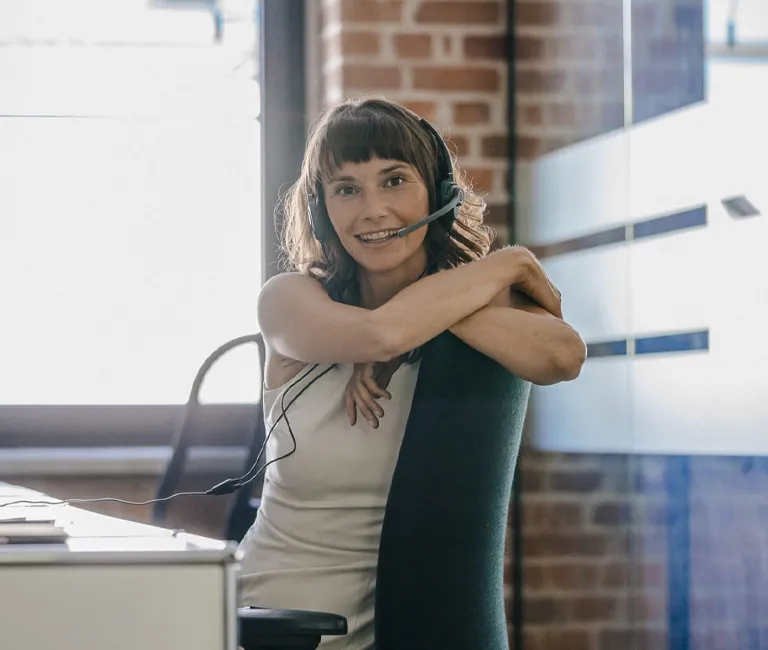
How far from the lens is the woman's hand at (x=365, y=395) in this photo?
1.49 m

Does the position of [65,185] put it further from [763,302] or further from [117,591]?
[117,591]

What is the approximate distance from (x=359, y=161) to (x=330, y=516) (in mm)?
520

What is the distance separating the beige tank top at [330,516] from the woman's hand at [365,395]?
0.02 m

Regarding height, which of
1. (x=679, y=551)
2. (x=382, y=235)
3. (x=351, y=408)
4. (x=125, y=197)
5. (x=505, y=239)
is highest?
(x=125, y=197)

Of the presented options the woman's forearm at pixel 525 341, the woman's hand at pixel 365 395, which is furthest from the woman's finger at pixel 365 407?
the woman's forearm at pixel 525 341

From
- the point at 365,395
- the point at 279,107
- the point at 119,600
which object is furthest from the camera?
the point at 279,107

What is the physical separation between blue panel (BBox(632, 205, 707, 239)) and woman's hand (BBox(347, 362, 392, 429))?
569mm

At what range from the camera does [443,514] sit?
1.22 m

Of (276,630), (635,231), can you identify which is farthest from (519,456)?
(276,630)

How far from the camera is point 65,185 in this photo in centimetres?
298

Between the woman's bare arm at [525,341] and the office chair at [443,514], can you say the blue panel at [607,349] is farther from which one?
the office chair at [443,514]

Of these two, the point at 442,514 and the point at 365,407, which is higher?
the point at 365,407

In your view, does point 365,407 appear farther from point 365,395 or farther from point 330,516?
point 330,516

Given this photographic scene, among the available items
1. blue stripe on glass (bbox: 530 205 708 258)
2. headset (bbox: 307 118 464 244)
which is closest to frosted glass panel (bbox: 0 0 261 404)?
blue stripe on glass (bbox: 530 205 708 258)
